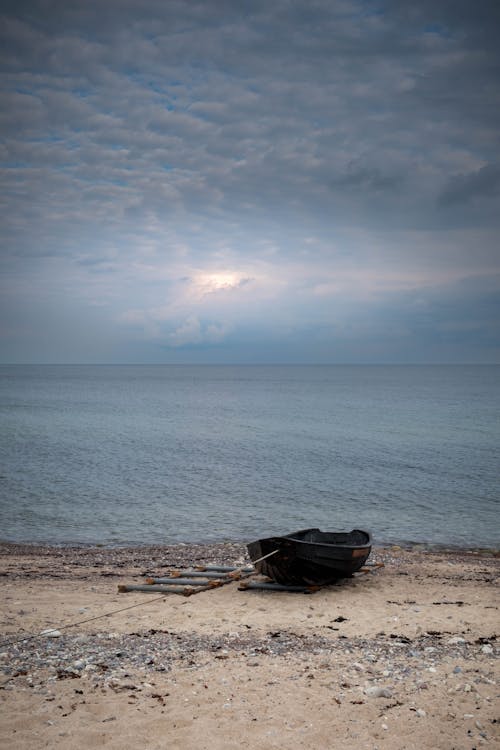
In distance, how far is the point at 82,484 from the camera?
34.0 m

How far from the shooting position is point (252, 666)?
383 inches

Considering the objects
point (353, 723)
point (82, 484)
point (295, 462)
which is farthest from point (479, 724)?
point (295, 462)

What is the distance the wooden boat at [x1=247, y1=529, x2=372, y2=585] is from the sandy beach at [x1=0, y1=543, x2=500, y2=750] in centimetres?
42

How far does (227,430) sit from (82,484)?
32.4 m

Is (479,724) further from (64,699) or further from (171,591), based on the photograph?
(171,591)

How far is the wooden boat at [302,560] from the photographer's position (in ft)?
46.8

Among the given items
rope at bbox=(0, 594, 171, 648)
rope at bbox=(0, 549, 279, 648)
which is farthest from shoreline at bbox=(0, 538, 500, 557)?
rope at bbox=(0, 594, 171, 648)

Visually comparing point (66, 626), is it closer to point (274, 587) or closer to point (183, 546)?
point (274, 587)

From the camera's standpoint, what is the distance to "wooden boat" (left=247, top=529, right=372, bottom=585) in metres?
14.2

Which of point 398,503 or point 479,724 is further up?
point 479,724

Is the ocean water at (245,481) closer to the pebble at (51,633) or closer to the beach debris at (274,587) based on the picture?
the beach debris at (274,587)

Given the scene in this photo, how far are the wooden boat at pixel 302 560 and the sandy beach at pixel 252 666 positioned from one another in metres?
0.42

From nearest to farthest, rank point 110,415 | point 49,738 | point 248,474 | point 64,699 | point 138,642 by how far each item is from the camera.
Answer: point 49,738 < point 64,699 < point 138,642 < point 248,474 < point 110,415

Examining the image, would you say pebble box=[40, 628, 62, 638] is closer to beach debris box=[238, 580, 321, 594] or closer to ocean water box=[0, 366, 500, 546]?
beach debris box=[238, 580, 321, 594]
